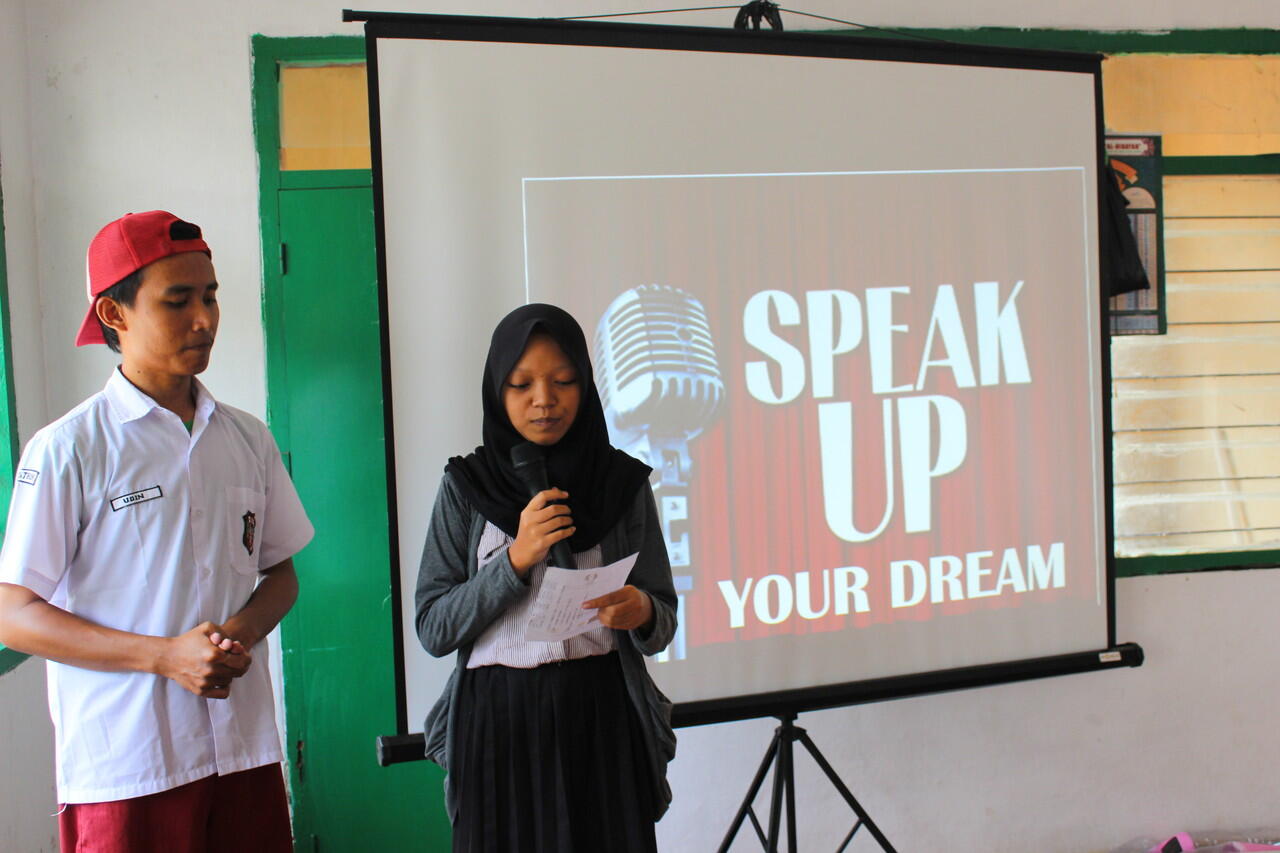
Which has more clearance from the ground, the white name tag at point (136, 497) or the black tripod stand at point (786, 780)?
the white name tag at point (136, 497)

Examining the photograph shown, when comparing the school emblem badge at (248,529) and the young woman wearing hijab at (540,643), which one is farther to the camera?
the school emblem badge at (248,529)

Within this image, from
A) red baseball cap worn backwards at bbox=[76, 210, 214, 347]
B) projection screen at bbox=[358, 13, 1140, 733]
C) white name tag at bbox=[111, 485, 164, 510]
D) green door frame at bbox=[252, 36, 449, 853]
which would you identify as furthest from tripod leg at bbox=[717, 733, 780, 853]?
red baseball cap worn backwards at bbox=[76, 210, 214, 347]

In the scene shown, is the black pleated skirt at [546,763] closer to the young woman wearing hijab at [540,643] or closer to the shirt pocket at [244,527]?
the young woman wearing hijab at [540,643]

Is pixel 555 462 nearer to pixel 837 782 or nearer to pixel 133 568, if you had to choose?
pixel 133 568

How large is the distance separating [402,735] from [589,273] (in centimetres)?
100

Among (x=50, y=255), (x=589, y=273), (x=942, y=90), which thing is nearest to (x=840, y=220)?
(x=942, y=90)

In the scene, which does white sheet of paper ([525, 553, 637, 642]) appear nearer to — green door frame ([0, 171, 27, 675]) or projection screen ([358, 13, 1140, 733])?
projection screen ([358, 13, 1140, 733])

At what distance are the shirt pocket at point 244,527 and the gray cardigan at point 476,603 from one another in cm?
30

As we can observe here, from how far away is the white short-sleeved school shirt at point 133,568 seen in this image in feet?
4.55

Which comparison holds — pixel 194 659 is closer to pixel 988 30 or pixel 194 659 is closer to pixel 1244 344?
pixel 988 30

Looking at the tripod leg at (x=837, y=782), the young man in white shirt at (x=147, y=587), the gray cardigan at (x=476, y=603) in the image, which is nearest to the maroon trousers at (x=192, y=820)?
the young man in white shirt at (x=147, y=587)

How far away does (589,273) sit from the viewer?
202 centimetres

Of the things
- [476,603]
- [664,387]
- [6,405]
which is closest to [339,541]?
[6,405]

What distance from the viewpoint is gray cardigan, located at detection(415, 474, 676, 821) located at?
4.67 feet
